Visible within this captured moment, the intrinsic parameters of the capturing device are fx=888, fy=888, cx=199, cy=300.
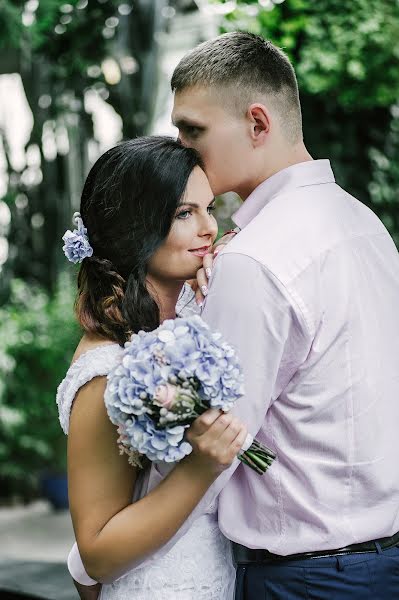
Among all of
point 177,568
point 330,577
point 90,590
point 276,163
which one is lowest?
point 90,590

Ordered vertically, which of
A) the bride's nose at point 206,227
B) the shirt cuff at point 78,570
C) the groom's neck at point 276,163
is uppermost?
the groom's neck at point 276,163

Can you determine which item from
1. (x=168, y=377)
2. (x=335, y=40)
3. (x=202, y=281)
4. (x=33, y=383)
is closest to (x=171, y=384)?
(x=168, y=377)

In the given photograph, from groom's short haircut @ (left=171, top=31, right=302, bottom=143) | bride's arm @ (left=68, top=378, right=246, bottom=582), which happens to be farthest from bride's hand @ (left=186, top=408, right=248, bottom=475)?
groom's short haircut @ (left=171, top=31, right=302, bottom=143)

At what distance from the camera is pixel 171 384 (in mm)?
1426

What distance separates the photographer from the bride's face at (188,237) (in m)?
1.87

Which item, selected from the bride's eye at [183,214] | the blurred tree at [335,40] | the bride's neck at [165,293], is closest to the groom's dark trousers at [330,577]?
the bride's neck at [165,293]

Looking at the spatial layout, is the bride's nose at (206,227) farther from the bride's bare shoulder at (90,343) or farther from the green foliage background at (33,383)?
the green foliage background at (33,383)

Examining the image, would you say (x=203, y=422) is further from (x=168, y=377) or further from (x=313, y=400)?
(x=313, y=400)

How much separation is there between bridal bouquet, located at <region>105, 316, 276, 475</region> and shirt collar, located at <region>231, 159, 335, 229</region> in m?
0.50

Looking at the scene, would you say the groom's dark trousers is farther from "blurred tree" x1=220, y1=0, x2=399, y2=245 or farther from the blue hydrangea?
"blurred tree" x1=220, y1=0, x2=399, y2=245

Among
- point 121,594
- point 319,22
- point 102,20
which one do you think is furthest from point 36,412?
point 121,594

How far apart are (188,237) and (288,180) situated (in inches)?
9.5

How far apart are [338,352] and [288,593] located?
0.46 meters

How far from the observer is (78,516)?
1.69 metres
